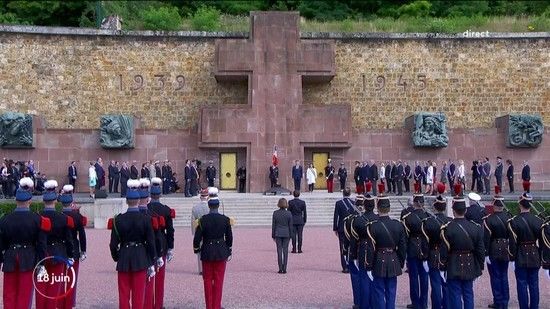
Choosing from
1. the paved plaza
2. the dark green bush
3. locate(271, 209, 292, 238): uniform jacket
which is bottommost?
the paved plaza

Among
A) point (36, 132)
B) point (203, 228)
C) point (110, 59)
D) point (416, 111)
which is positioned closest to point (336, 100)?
point (416, 111)

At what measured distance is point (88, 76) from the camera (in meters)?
33.0

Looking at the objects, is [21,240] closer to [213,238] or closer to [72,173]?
[213,238]

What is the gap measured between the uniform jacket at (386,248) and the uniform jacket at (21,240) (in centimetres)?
460

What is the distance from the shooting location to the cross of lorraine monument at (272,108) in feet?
106

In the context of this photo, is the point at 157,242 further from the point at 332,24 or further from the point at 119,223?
the point at 332,24

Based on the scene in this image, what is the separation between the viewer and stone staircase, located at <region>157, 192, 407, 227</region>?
2677 cm

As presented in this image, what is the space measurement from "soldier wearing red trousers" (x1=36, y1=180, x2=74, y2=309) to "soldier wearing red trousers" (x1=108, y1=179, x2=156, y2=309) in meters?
1.06

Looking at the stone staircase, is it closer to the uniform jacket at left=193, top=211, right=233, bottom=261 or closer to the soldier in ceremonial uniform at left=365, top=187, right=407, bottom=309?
the uniform jacket at left=193, top=211, right=233, bottom=261

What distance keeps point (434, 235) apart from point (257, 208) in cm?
1693

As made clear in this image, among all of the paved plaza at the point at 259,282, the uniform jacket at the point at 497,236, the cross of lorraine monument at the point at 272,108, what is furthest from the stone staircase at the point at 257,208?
the uniform jacket at the point at 497,236

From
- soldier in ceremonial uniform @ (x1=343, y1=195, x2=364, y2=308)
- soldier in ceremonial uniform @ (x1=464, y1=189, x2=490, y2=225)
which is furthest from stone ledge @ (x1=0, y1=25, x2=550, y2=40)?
soldier in ceremonial uniform @ (x1=343, y1=195, x2=364, y2=308)

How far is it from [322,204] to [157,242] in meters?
16.9

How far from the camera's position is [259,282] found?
14.8 metres
